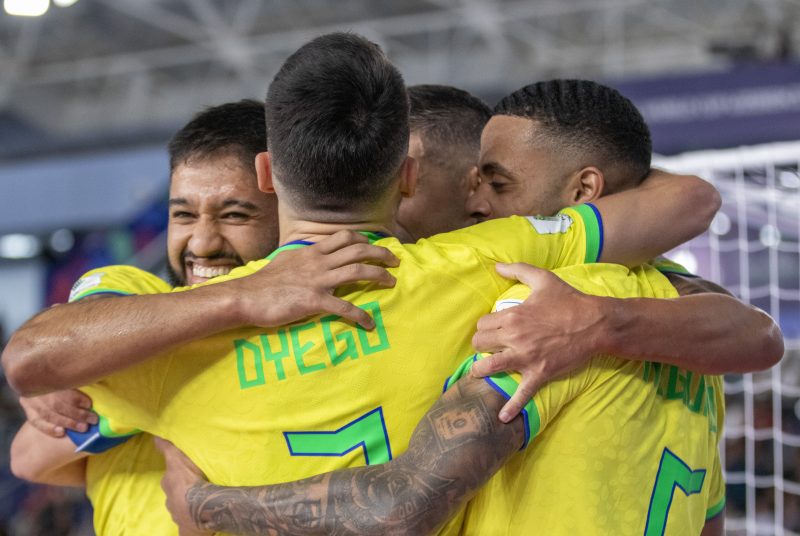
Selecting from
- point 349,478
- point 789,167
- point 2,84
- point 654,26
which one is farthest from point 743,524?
point 2,84

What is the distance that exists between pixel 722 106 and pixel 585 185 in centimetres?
598

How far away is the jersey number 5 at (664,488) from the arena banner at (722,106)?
6.17 metres

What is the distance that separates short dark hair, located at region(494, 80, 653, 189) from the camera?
82.9 inches

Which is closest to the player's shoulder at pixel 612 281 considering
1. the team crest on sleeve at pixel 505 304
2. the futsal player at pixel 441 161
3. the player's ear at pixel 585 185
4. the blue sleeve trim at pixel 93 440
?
the team crest on sleeve at pixel 505 304

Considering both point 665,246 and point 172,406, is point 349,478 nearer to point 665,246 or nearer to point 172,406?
point 172,406

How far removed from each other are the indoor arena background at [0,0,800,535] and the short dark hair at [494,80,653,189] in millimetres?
6965

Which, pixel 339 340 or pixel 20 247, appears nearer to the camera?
pixel 339 340

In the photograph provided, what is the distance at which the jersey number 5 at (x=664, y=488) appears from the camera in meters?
1.68

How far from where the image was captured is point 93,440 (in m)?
1.91

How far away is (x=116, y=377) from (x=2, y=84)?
1447 cm

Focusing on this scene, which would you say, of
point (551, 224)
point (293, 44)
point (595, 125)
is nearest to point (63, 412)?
point (551, 224)

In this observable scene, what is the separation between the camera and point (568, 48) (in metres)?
14.7

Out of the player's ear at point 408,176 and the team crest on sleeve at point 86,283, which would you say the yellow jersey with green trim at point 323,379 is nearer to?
the player's ear at point 408,176

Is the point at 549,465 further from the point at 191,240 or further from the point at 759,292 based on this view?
the point at 759,292
